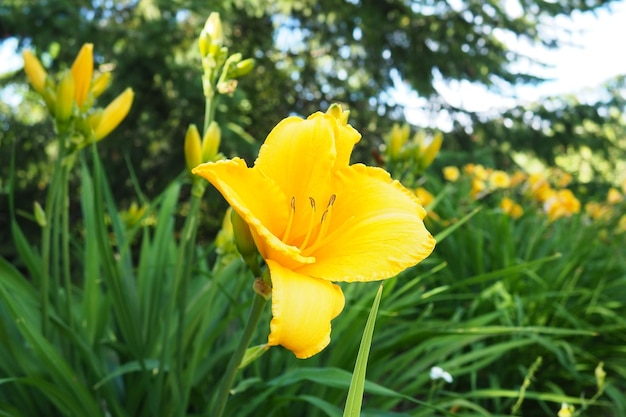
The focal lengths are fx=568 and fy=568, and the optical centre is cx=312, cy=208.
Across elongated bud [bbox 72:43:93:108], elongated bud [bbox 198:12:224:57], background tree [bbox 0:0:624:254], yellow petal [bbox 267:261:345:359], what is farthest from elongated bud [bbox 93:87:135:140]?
background tree [bbox 0:0:624:254]

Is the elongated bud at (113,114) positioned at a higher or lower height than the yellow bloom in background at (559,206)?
higher

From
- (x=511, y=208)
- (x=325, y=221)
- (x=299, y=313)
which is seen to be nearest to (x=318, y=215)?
(x=325, y=221)

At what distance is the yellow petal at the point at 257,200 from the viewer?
0.69m

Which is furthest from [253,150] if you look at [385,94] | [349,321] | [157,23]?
[349,321]

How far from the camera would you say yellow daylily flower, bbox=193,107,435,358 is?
2.28 feet

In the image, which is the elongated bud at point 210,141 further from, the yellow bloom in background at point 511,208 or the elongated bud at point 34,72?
the yellow bloom in background at point 511,208

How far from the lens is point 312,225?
801mm

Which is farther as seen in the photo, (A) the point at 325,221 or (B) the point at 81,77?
(B) the point at 81,77

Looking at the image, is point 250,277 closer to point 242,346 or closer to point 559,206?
point 242,346

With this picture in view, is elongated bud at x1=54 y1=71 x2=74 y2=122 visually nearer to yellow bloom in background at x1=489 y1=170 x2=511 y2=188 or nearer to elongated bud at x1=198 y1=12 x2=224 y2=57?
elongated bud at x1=198 y1=12 x2=224 y2=57

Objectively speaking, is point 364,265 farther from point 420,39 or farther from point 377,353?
point 420,39

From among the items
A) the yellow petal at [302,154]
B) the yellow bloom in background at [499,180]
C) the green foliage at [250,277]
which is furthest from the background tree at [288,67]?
the yellow petal at [302,154]

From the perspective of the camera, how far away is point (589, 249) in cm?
268

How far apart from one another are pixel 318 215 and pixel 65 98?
2.14 ft
